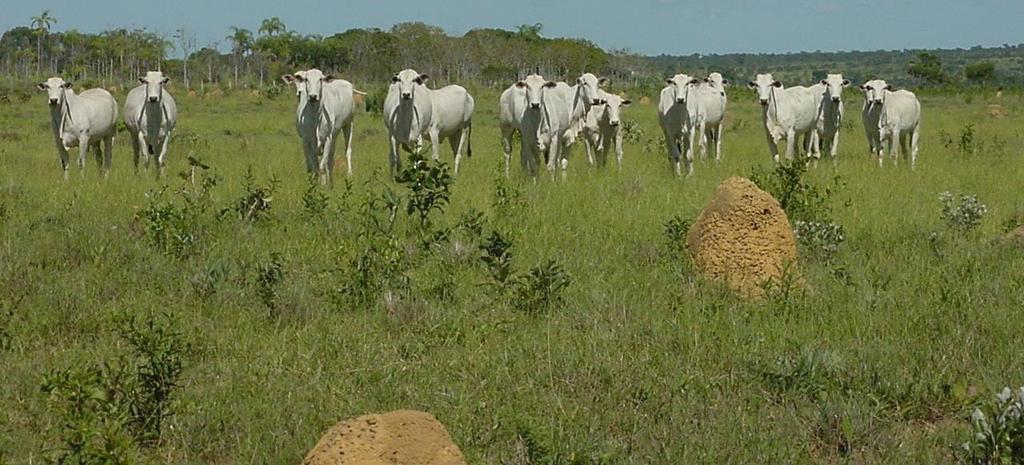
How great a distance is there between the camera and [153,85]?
16109mm

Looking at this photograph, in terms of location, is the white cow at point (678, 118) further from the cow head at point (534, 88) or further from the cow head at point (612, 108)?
the cow head at point (534, 88)

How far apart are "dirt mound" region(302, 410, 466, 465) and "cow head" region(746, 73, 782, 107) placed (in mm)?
14889

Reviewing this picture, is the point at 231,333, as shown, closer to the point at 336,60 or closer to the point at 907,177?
the point at 907,177

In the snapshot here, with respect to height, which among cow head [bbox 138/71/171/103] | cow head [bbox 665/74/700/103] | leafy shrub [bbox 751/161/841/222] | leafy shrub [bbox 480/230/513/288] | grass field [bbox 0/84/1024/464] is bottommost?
grass field [bbox 0/84/1024/464]

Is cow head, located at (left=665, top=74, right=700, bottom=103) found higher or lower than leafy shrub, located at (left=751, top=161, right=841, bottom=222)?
higher

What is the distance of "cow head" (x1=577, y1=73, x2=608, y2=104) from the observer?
17438 mm

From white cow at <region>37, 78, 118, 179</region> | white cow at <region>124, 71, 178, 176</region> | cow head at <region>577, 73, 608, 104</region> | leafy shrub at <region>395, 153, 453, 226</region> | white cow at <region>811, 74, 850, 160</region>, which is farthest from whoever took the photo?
white cow at <region>811, 74, 850, 160</region>

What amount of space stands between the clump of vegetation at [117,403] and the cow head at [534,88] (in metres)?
10.1

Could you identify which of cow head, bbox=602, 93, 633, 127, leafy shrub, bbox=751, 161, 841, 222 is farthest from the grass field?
cow head, bbox=602, 93, 633, 127

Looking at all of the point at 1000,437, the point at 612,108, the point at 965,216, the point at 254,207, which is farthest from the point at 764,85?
the point at 1000,437

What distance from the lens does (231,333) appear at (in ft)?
22.5

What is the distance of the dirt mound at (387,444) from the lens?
4.30 m

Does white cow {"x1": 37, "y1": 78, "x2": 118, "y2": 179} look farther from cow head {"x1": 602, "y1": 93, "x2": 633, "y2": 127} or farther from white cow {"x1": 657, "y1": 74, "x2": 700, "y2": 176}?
white cow {"x1": 657, "y1": 74, "x2": 700, "y2": 176}

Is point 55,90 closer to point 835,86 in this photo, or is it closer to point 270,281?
point 270,281
